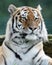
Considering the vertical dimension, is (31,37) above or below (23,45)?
above

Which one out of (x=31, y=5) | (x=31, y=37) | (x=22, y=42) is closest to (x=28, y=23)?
(x=31, y=37)

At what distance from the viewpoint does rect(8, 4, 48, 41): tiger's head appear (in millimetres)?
5711

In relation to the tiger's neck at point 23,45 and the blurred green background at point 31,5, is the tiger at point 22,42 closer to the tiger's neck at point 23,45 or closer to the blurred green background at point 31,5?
the tiger's neck at point 23,45

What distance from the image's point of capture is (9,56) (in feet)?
19.8

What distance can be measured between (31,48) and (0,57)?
422 mm

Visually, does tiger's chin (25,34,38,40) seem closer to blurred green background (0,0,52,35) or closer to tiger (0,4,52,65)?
tiger (0,4,52,65)

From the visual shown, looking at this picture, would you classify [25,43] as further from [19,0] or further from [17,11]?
[19,0]

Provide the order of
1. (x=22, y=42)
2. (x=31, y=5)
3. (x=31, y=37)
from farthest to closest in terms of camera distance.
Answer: (x=31, y=5), (x=22, y=42), (x=31, y=37)

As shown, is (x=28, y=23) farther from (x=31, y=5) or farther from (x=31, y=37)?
(x=31, y=5)

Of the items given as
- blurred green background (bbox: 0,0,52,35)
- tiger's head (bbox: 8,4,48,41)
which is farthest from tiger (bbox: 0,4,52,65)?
blurred green background (bbox: 0,0,52,35)

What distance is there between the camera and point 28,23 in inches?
227

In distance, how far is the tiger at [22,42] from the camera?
19.2 feet

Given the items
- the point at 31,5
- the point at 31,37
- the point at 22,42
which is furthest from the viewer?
the point at 31,5

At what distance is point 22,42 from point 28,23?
0.32m
